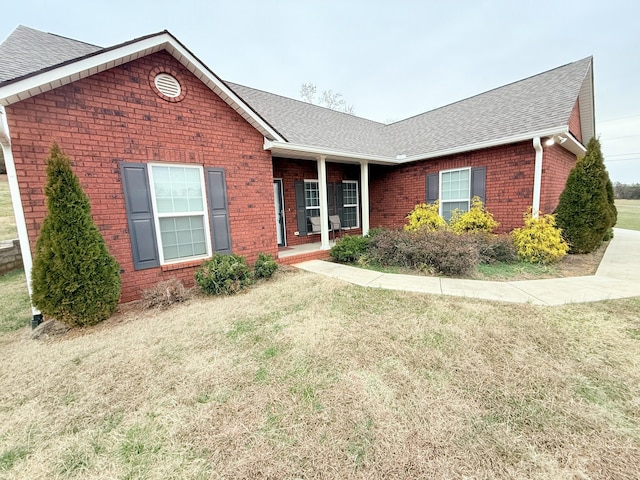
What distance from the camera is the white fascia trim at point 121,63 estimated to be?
11.5 feet

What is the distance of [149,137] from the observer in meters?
4.58

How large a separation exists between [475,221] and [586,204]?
2395mm

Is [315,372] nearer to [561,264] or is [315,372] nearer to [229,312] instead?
[229,312]

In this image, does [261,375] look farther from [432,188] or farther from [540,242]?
[432,188]

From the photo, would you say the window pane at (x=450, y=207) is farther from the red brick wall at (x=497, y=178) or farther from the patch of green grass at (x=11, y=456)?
the patch of green grass at (x=11, y=456)

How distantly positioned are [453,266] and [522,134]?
4109 millimetres

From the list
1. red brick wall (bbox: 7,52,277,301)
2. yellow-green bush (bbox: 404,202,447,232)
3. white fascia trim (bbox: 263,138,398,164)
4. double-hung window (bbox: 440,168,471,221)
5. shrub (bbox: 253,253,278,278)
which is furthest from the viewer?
double-hung window (bbox: 440,168,471,221)

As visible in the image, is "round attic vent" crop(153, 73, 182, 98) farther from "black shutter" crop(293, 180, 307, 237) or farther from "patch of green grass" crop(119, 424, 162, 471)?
"patch of green grass" crop(119, 424, 162, 471)

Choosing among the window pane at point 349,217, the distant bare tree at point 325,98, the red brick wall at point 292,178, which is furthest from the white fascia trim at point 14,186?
the distant bare tree at point 325,98

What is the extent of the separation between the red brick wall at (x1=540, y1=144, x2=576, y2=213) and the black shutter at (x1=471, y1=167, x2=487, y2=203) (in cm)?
129

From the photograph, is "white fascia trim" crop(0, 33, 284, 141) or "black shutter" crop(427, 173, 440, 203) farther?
"black shutter" crop(427, 173, 440, 203)

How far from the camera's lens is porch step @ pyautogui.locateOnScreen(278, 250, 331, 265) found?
6816 mm

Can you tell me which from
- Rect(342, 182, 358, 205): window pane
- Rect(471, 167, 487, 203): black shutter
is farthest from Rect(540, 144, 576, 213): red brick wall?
Rect(342, 182, 358, 205): window pane

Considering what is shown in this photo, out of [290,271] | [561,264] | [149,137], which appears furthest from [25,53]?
[561,264]
